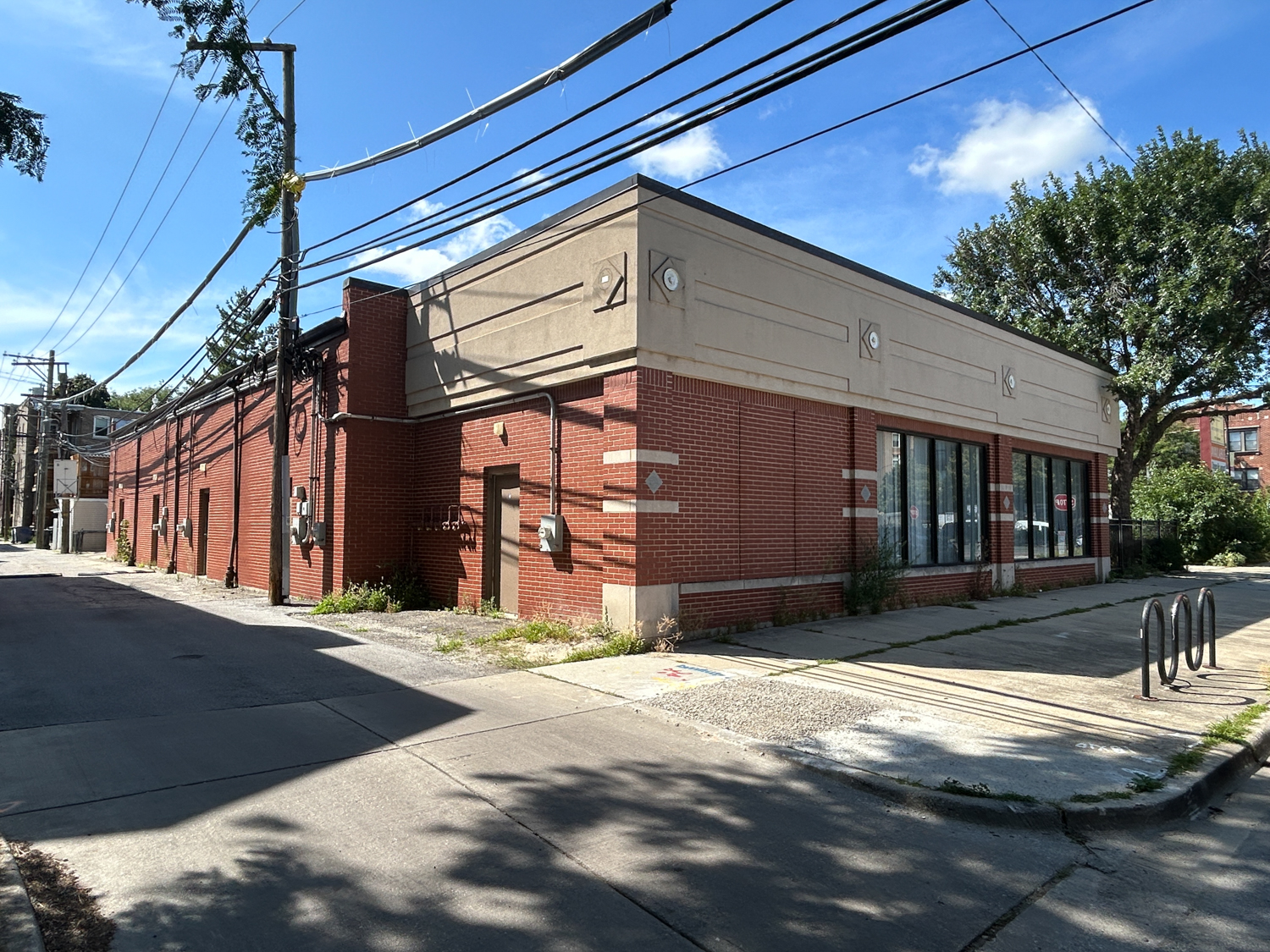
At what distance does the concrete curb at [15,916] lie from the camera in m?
3.28

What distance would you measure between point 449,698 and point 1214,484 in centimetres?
3317

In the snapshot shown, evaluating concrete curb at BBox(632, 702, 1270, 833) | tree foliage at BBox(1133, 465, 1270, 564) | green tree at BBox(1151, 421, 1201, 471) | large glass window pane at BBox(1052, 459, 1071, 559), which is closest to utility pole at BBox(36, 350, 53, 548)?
large glass window pane at BBox(1052, 459, 1071, 559)

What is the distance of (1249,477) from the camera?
190 feet

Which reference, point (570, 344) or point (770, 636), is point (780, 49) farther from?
point (770, 636)

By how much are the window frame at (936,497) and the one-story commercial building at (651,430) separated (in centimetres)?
6

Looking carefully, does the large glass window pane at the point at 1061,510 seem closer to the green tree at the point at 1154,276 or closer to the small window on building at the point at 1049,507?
the small window on building at the point at 1049,507

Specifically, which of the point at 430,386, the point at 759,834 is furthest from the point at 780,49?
the point at 430,386

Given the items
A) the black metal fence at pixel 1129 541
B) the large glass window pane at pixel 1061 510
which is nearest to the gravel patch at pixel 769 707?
the large glass window pane at pixel 1061 510

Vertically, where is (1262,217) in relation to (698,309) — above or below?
above

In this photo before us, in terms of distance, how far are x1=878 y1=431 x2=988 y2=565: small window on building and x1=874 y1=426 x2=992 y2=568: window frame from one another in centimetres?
2

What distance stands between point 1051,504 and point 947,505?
559 centimetres

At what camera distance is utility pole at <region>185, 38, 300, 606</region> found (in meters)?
14.6

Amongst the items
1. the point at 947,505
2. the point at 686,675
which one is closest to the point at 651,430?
the point at 686,675

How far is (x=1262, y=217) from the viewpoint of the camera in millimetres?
22562
